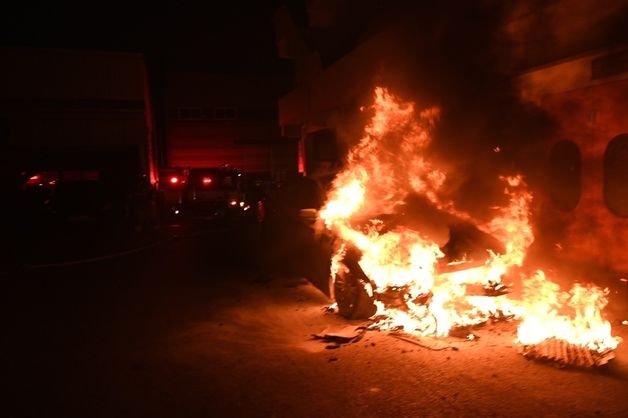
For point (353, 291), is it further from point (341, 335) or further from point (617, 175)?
point (617, 175)

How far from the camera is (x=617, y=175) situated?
24.7 feet

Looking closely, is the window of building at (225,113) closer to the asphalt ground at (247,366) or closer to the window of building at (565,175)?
the asphalt ground at (247,366)

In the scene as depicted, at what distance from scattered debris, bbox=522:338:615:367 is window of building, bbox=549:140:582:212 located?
12.9 ft

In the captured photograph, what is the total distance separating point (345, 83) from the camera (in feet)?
48.7

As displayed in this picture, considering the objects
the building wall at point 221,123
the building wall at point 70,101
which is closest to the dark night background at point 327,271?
the building wall at point 70,101

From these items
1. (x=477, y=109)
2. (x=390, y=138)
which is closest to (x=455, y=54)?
(x=477, y=109)

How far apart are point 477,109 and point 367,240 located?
4.74 meters

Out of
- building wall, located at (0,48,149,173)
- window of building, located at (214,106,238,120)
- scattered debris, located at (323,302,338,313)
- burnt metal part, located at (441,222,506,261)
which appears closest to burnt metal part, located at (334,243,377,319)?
scattered debris, located at (323,302,338,313)

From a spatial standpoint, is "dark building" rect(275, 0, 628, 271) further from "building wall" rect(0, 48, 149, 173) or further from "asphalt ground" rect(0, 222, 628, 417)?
"building wall" rect(0, 48, 149, 173)

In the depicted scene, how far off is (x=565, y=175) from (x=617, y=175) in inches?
39.9

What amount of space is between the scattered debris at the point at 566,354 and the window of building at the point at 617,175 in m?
3.25

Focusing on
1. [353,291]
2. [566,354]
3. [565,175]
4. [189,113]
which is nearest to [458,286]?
[353,291]

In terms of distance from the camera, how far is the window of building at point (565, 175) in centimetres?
830

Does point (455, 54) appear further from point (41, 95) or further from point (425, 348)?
point (41, 95)
